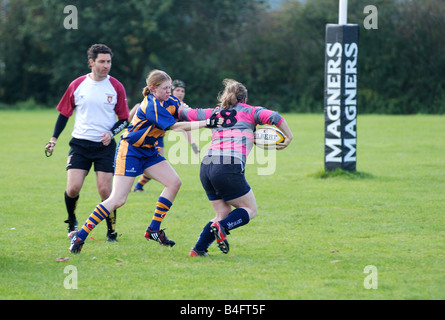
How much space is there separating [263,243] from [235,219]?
3.29 ft

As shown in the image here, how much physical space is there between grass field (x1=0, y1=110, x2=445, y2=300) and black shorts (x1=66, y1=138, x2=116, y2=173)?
909 mm

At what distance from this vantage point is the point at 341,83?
467 inches

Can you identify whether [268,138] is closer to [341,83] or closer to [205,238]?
[205,238]

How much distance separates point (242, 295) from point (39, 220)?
4.62 metres

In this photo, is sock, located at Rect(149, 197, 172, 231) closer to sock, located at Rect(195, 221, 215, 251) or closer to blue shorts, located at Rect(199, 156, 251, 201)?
sock, located at Rect(195, 221, 215, 251)

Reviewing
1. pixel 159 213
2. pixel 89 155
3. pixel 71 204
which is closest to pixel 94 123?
pixel 89 155

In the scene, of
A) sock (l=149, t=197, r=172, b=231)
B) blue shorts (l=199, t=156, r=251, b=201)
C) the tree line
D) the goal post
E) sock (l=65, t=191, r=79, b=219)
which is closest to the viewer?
blue shorts (l=199, t=156, r=251, b=201)

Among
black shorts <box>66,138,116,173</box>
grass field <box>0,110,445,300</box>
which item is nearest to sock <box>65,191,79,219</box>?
grass field <box>0,110,445,300</box>

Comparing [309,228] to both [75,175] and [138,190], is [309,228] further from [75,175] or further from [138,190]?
[138,190]

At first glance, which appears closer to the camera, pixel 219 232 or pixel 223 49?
pixel 219 232

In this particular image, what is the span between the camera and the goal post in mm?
11844

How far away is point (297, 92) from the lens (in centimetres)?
3700

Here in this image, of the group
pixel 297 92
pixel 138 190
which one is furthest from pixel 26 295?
pixel 297 92

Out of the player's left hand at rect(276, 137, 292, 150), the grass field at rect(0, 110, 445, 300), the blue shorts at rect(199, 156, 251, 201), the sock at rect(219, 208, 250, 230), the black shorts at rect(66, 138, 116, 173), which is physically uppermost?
the player's left hand at rect(276, 137, 292, 150)
